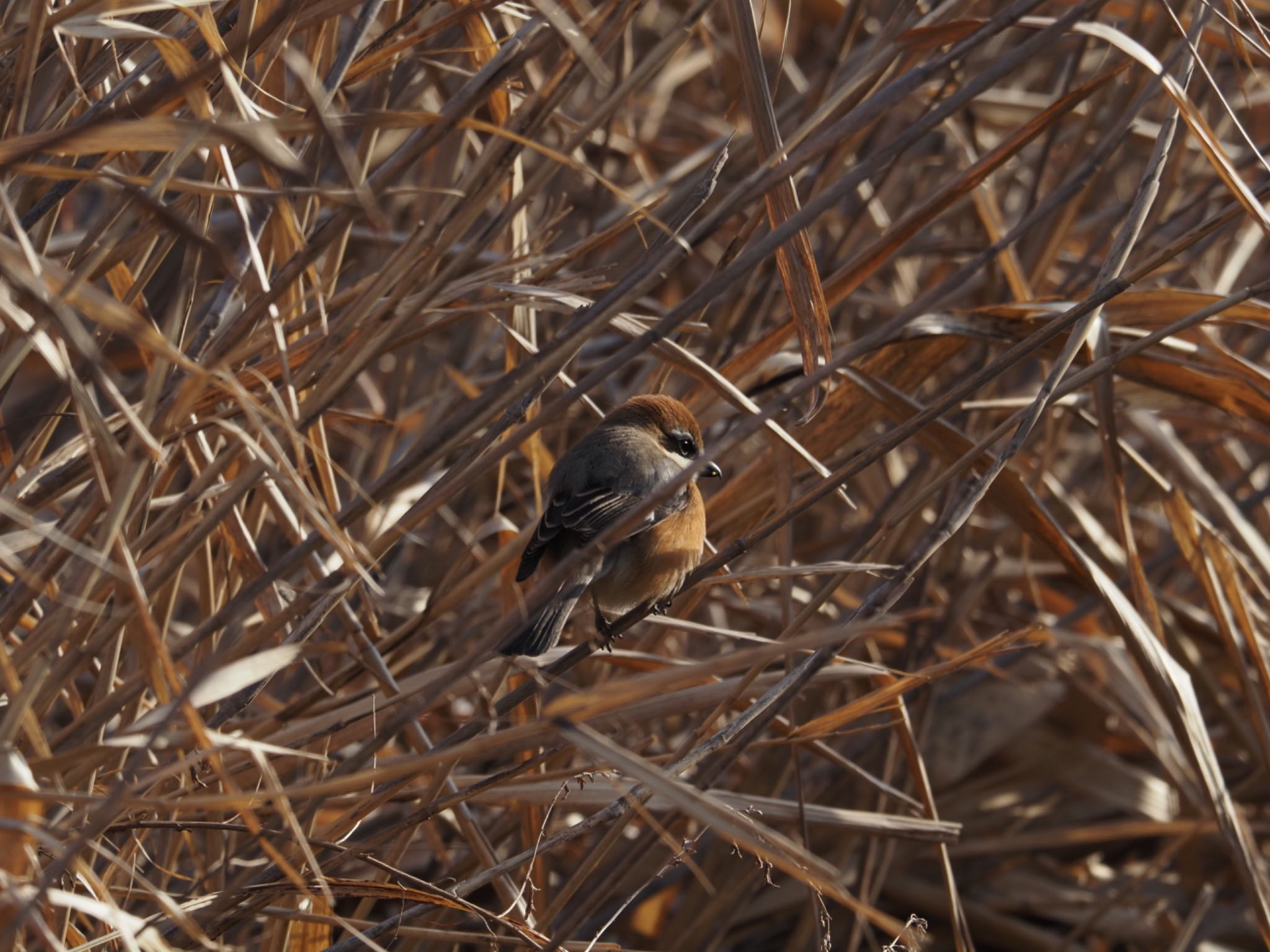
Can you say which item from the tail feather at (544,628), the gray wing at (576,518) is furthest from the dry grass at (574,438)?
the gray wing at (576,518)

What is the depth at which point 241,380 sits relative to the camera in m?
1.98

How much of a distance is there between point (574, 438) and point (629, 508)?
4.71 ft

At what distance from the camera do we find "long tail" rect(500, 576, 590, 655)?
1969mm

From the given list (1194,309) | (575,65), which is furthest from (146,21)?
(1194,309)

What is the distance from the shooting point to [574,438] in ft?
13.0

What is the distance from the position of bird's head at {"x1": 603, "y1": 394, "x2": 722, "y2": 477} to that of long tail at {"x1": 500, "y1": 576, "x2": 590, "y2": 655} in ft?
1.69

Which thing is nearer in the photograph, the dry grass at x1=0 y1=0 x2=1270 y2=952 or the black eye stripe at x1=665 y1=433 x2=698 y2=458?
the dry grass at x1=0 y1=0 x2=1270 y2=952

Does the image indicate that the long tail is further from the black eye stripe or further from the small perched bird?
the black eye stripe

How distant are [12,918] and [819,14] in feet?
14.2

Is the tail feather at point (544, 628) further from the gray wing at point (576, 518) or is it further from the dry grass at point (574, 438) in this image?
the gray wing at point (576, 518)

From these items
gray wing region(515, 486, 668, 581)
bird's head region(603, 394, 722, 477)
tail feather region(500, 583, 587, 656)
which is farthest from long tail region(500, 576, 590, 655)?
bird's head region(603, 394, 722, 477)

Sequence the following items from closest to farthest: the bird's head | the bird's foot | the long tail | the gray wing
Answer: the long tail < the bird's foot < the gray wing < the bird's head

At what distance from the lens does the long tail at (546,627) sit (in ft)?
6.46

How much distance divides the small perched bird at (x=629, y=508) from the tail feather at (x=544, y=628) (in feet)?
0.27
